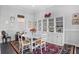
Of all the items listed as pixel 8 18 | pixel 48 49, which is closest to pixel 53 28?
pixel 48 49

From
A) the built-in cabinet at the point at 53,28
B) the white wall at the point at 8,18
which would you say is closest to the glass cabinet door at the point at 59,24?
the built-in cabinet at the point at 53,28

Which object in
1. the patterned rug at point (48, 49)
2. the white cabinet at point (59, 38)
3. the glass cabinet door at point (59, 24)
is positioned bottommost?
the patterned rug at point (48, 49)

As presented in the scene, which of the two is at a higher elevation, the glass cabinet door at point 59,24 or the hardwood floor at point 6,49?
the glass cabinet door at point 59,24

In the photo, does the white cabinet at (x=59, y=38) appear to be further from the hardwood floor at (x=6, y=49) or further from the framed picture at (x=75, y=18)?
the hardwood floor at (x=6, y=49)

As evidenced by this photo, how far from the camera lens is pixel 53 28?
1.18m

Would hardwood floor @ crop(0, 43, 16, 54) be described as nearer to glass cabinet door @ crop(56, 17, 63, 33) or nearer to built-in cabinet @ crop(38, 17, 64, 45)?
built-in cabinet @ crop(38, 17, 64, 45)

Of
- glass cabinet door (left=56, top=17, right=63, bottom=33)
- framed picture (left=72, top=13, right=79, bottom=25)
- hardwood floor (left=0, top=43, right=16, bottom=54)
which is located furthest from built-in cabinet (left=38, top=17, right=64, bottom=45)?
hardwood floor (left=0, top=43, right=16, bottom=54)

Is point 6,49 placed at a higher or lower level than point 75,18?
lower

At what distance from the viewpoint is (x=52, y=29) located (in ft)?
3.87

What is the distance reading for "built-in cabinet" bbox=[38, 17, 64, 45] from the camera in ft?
3.79

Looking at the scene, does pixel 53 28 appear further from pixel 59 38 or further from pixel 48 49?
pixel 48 49

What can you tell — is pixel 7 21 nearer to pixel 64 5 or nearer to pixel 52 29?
pixel 52 29

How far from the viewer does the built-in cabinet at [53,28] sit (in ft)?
3.79

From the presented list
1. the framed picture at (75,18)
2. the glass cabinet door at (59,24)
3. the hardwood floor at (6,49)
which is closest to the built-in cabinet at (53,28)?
the glass cabinet door at (59,24)
